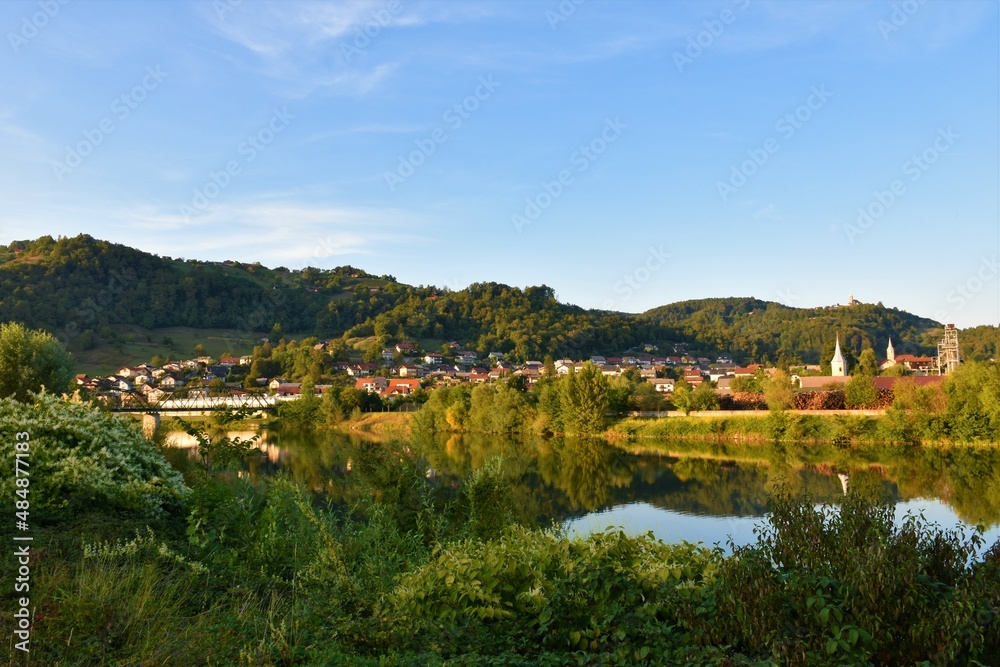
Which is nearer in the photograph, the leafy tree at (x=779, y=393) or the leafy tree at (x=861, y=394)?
the leafy tree at (x=779, y=393)

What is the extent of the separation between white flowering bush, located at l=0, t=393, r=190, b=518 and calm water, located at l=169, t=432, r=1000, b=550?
Result: 6.75 feet

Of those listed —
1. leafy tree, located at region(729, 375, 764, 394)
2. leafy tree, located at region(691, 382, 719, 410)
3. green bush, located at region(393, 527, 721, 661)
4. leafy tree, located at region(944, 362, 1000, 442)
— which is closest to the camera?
green bush, located at region(393, 527, 721, 661)

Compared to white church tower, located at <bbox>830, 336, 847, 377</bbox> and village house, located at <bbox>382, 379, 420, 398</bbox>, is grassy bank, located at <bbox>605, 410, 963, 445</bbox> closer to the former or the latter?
village house, located at <bbox>382, 379, 420, 398</bbox>

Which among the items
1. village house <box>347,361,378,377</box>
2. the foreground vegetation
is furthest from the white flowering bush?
village house <box>347,361,378,377</box>

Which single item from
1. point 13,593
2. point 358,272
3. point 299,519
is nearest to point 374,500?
point 299,519

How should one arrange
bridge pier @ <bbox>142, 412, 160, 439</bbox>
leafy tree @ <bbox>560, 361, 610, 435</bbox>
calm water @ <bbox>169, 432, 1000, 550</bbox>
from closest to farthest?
calm water @ <bbox>169, 432, 1000, 550</bbox> → bridge pier @ <bbox>142, 412, 160, 439</bbox> → leafy tree @ <bbox>560, 361, 610, 435</bbox>

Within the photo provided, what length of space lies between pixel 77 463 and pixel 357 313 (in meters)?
113

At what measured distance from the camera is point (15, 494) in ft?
22.1

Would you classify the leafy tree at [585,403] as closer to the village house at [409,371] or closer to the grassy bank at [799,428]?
the grassy bank at [799,428]

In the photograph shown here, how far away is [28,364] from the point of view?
1928 centimetres

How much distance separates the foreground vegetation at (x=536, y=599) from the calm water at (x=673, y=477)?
138cm

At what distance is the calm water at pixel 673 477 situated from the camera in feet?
28.5

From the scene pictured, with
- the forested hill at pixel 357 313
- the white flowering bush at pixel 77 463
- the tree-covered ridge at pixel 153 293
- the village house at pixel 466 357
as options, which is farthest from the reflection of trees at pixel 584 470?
the village house at pixel 466 357

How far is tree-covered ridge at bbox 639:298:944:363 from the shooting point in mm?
117125
